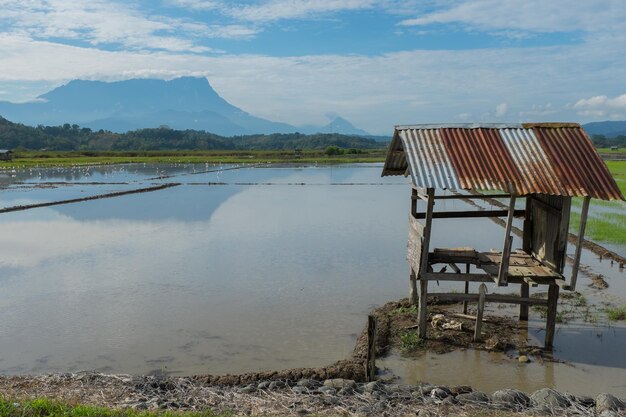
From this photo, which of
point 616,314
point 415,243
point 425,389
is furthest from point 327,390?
point 616,314

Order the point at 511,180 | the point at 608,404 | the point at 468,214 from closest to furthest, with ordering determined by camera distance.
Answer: the point at 608,404 < the point at 511,180 < the point at 468,214

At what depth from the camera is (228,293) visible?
35.9 feet

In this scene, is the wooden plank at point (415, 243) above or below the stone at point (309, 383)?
above

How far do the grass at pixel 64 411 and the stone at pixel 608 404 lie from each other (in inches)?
166

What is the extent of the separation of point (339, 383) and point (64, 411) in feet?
10.5

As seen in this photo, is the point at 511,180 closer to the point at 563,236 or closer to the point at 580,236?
the point at 563,236

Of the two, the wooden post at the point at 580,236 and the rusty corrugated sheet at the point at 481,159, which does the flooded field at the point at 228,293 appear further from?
the rusty corrugated sheet at the point at 481,159

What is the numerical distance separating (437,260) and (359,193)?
21.4m

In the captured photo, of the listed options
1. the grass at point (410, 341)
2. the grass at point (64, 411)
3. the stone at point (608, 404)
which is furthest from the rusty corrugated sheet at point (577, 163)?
the grass at point (64, 411)

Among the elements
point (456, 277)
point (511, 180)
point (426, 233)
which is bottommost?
point (456, 277)

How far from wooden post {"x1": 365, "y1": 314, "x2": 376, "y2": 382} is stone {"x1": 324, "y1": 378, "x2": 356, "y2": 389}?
0.38 m

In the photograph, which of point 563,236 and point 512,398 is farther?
point 563,236

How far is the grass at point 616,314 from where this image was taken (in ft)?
30.7

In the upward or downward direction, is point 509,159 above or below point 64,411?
above
